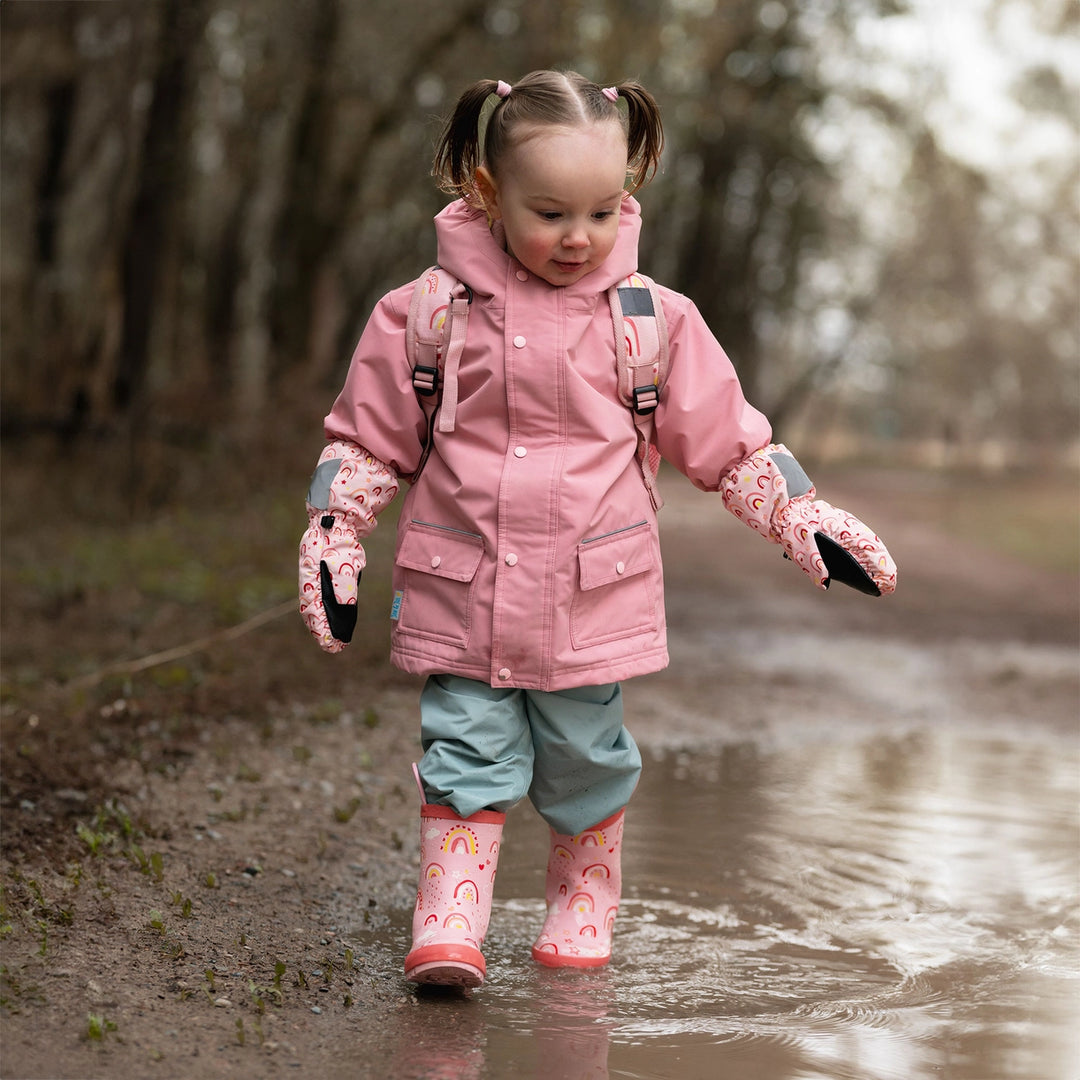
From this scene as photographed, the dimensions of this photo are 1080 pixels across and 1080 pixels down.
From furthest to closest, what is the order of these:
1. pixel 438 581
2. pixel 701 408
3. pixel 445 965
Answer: pixel 701 408 → pixel 438 581 → pixel 445 965

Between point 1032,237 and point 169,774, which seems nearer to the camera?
point 169,774

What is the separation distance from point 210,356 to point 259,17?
3.69m

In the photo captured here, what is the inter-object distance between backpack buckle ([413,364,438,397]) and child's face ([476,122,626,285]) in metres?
0.32

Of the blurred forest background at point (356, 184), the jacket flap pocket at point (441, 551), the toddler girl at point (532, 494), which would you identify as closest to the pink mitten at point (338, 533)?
the toddler girl at point (532, 494)

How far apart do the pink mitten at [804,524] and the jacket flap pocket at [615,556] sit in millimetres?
240

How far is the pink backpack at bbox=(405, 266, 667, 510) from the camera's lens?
3.38 m

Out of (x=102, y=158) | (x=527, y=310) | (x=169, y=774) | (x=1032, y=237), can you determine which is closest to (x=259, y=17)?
(x=102, y=158)

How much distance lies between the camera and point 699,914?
3912mm

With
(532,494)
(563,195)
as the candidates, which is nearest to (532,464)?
(532,494)

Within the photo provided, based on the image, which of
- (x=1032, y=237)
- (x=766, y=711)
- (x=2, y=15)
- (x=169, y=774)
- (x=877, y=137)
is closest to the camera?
(x=169, y=774)

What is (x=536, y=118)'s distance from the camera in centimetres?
326

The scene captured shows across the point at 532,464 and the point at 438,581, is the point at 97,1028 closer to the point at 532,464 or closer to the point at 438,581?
the point at 438,581

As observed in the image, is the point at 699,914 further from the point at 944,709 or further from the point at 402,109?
the point at 402,109

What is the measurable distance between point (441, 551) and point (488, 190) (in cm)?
82
